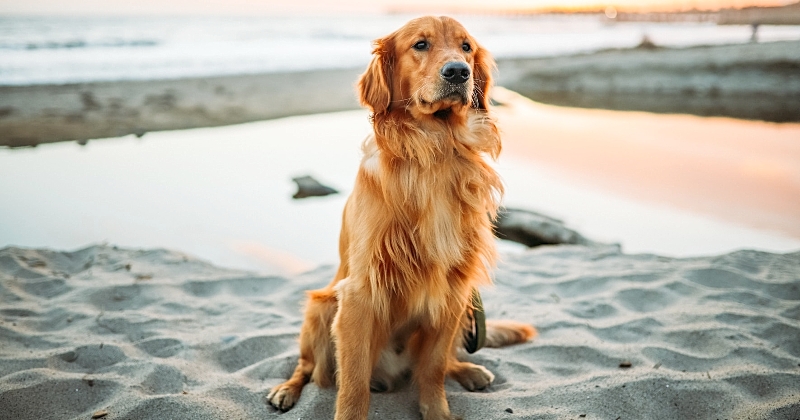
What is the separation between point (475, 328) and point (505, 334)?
1.27 ft

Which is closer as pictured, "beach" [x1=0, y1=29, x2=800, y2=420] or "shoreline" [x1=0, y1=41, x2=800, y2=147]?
"beach" [x1=0, y1=29, x2=800, y2=420]

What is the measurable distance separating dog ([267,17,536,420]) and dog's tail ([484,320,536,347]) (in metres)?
0.56

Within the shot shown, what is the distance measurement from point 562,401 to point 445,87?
5.00 ft

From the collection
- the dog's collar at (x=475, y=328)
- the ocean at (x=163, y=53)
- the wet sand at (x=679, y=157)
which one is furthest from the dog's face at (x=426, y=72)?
the ocean at (x=163, y=53)

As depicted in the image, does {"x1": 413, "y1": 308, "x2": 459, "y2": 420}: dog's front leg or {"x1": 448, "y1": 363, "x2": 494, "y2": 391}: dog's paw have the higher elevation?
{"x1": 413, "y1": 308, "x2": 459, "y2": 420}: dog's front leg

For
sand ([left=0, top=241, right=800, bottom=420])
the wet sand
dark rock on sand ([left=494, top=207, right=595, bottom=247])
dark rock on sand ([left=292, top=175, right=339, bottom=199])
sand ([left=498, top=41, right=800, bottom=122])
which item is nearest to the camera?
sand ([left=0, top=241, right=800, bottom=420])

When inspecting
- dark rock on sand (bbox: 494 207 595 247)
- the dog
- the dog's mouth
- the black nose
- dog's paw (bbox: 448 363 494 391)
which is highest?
the black nose

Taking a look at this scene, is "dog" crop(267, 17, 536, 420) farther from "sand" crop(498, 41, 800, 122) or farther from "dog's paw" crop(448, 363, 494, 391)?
"sand" crop(498, 41, 800, 122)

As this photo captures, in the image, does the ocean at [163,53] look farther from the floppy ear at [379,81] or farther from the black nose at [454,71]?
the black nose at [454,71]

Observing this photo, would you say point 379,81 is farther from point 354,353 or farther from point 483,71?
point 354,353

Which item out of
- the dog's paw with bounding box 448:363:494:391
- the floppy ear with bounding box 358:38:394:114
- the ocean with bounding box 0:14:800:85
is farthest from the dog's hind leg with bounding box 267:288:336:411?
the ocean with bounding box 0:14:800:85

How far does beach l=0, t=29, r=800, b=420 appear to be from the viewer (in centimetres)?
257

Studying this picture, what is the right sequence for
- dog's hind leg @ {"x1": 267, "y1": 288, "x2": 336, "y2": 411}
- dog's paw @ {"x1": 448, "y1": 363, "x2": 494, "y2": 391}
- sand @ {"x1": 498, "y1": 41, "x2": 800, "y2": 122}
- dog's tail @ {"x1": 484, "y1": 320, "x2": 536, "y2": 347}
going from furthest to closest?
sand @ {"x1": 498, "y1": 41, "x2": 800, "y2": 122} → dog's tail @ {"x1": 484, "y1": 320, "x2": 536, "y2": 347} → dog's paw @ {"x1": 448, "y1": 363, "x2": 494, "y2": 391} → dog's hind leg @ {"x1": 267, "y1": 288, "x2": 336, "y2": 411}

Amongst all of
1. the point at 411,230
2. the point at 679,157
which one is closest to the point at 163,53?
the point at 679,157
